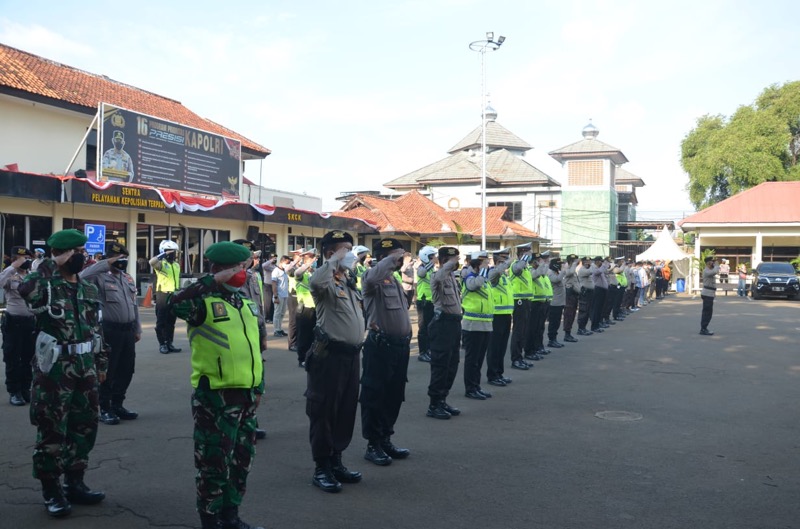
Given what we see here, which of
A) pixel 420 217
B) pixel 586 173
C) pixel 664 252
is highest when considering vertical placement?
pixel 586 173

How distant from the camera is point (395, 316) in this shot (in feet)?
20.1

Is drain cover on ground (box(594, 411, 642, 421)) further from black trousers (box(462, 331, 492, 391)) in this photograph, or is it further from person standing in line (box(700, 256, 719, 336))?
person standing in line (box(700, 256, 719, 336))

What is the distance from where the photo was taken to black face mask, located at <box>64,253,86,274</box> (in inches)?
197

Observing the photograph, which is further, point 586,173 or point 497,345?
point 586,173

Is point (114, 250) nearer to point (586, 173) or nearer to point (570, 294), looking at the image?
point (570, 294)

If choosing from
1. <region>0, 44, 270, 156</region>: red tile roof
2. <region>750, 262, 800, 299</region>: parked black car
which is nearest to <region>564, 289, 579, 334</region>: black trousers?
<region>0, 44, 270, 156</region>: red tile roof

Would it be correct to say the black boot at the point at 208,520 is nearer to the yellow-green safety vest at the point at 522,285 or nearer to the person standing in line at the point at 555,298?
the yellow-green safety vest at the point at 522,285

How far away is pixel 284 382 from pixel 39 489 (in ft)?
14.9

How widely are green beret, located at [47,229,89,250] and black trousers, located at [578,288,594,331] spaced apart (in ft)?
A: 44.2

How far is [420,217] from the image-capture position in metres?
38.6

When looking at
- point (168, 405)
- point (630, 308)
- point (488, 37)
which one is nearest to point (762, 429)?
point (168, 405)

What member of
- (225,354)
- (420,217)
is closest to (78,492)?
(225,354)

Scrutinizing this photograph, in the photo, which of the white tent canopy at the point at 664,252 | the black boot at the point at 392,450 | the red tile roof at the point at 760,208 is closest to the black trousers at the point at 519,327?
the black boot at the point at 392,450

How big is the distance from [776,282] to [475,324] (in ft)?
85.6
